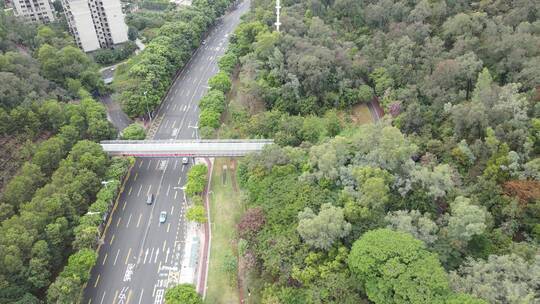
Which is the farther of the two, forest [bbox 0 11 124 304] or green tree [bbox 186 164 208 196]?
green tree [bbox 186 164 208 196]

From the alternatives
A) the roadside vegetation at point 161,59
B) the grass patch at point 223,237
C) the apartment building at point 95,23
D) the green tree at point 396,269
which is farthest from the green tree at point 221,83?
the green tree at point 396,269

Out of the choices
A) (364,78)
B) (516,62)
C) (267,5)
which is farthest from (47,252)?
(267,5)

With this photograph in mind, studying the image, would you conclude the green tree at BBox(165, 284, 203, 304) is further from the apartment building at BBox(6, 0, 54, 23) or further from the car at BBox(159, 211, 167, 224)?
the apartment building at BBox(6, 0, 54, 23)

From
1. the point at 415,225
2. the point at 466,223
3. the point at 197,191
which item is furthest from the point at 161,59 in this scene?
the point at 466,223

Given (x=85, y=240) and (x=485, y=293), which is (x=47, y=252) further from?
(x=485, y=293)

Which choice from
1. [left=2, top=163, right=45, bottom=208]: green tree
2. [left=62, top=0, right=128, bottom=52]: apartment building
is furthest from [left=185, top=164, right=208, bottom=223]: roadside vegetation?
[left=62, top=0, right=128, bottom=52]: apartment building

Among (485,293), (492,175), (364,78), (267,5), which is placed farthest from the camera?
(267,5)
